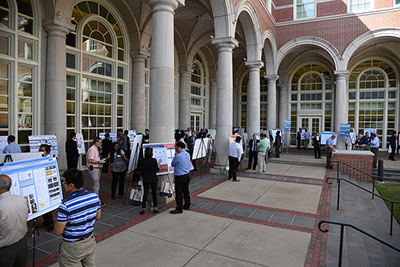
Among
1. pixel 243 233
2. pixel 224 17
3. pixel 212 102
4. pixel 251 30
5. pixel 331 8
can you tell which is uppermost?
pixel 331 8

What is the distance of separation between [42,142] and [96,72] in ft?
15.3

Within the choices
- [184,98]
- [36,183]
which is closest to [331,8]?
[184,98]

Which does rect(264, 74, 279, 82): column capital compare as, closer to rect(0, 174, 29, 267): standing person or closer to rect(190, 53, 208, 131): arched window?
rect(190, 53, 208, 131): arched window

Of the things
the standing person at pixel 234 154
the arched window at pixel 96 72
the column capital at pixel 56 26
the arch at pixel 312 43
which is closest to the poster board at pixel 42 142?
the arched window at pixel 96 72

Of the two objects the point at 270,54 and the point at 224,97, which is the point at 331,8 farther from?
the point at 224,97

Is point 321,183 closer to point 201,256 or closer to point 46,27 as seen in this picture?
point 201,256

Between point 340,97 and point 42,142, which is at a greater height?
point 340,97

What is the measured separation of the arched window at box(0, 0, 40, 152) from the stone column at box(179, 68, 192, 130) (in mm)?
10069

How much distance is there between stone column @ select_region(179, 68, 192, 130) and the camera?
18453 mm

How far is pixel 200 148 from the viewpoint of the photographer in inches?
414

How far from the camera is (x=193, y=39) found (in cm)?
1805

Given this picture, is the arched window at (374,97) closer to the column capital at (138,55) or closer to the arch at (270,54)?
the arch at (270,54)

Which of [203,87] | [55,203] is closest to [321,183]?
[55,203]

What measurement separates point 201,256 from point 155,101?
4.22m
